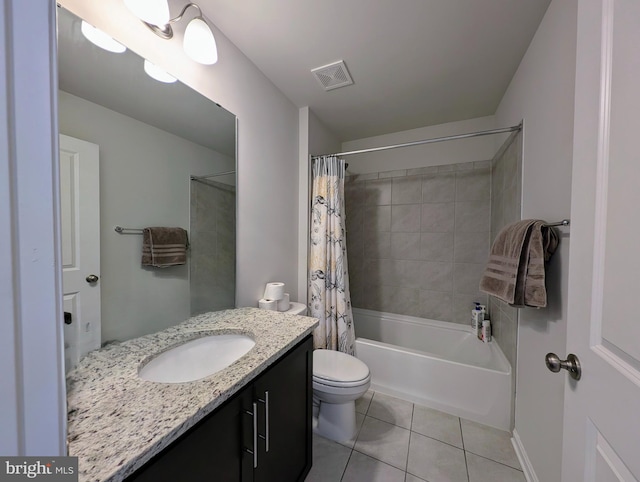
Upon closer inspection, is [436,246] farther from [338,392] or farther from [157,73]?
[157,73]

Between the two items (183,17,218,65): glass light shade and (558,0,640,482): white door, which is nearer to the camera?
(558,0,640,482): white door

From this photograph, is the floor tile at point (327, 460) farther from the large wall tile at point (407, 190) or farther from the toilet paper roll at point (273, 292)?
the large wall tile at point (407, 190)

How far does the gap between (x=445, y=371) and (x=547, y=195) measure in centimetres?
130

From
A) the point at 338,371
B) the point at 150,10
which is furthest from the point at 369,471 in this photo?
the point at 150,10

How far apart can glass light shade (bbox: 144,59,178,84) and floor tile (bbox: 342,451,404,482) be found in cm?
213

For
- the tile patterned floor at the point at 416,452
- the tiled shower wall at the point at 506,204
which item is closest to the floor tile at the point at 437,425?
the tile patterned floor at the point at 416,452

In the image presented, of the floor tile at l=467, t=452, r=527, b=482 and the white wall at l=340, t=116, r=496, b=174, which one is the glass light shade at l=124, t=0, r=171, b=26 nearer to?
the white wall at l=340, t=116, r=496, b=174

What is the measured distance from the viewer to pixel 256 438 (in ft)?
2.73

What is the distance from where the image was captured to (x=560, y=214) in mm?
1059

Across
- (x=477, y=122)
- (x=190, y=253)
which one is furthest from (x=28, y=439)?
(x=477, y=122)

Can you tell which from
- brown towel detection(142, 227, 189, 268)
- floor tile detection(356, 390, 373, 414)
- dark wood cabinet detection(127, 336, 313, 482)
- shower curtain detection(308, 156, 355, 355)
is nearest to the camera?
dark wood cabinet detection(127, 336, 313, 482)

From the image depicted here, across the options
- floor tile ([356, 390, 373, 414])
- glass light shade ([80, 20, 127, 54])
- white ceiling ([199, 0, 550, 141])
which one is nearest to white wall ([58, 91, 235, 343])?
glass light shade ([80, 20, 127, 54])

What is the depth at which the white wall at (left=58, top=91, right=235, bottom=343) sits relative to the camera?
0.85 metres

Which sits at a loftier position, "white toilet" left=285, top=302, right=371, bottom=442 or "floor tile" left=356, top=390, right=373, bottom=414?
"white toilet" left=285, top=302, right=371, bottom=442
